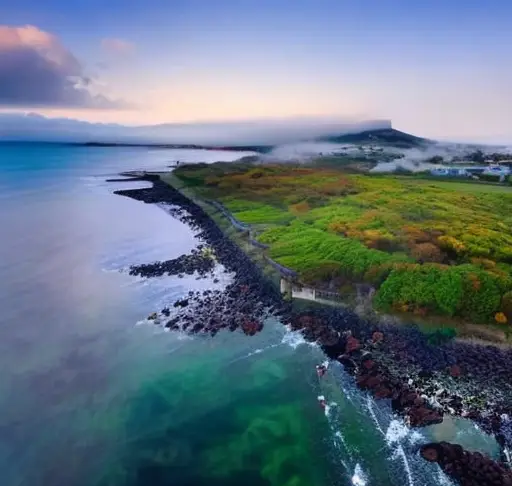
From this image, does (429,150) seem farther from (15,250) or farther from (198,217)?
(15,250)

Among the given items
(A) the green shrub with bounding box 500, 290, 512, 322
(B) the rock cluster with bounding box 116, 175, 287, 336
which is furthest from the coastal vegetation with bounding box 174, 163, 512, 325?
(B) the rock cluster with bounding box 116, 175, 287, 336

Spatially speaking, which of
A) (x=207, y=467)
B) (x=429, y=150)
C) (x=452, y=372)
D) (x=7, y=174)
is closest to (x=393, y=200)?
(x=452, y=372)

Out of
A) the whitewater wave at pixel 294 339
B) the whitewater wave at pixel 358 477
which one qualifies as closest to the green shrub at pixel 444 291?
the whitewater wave at pixel 294 339

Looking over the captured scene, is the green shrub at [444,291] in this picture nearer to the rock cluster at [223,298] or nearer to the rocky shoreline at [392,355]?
the rocky shoreline at [392,355]

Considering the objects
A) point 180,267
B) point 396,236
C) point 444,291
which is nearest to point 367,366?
point 444,291

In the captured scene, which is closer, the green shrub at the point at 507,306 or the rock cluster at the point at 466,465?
the rock cluster at the point at 466,465

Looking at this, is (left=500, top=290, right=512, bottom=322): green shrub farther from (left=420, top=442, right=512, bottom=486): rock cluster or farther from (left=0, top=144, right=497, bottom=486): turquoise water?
(left=420, top=442, right=512, bottom=486): rock cluster
